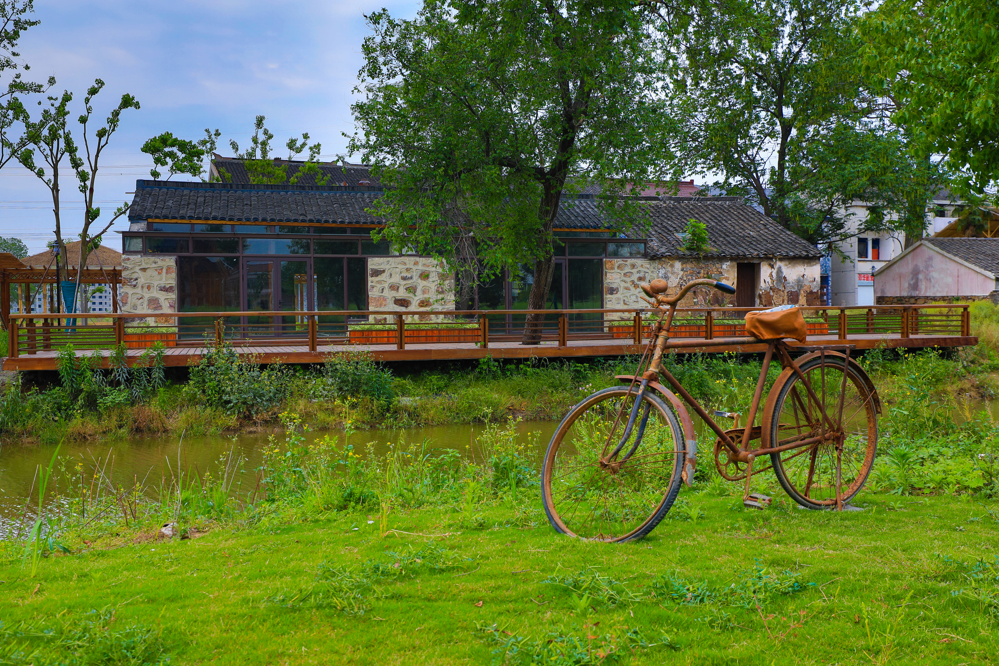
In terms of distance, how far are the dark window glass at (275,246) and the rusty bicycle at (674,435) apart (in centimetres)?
1462

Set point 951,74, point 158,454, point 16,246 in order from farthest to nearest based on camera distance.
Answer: point 16,246 < point 951,74 < point 158,454

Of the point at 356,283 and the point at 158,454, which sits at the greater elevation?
the point at 356,283

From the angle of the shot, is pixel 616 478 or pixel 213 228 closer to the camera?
pixel 616 478

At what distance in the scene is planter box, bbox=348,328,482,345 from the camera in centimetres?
1398

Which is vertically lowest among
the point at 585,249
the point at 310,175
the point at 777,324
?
the point at 777,324

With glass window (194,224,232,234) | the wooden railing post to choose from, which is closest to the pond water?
the wooden railing post

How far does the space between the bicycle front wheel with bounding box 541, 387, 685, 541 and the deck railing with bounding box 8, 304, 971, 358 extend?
7289mm

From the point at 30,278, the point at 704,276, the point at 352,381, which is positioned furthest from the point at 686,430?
the point at 704,276

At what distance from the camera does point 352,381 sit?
11.8 meters

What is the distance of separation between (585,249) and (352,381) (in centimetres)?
1010

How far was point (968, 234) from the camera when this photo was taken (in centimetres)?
3794

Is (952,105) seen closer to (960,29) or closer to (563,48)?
(960,29)

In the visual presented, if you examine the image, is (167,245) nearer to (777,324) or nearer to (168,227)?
(168,227)

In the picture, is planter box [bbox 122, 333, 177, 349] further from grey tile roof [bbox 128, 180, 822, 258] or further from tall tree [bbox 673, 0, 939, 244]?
tall tree [bbox 673, 0, 939, 244]
